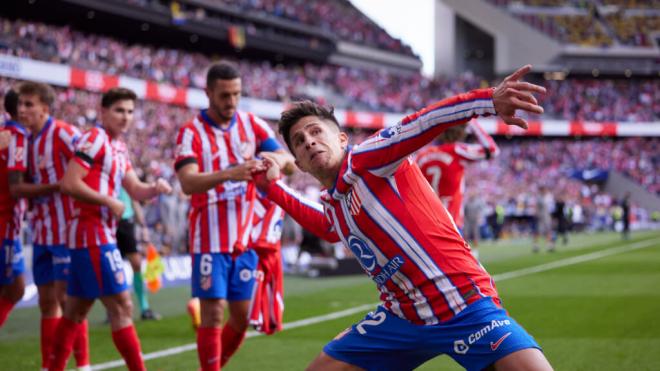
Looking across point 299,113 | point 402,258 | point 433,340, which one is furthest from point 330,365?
point 299,113

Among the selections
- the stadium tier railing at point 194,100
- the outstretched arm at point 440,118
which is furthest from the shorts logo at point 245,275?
the stadium tier railing at point 194,100

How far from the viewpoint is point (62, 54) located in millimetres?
31344

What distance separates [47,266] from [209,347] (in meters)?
1.89

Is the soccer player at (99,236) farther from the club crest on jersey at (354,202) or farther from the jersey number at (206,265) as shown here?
the club crest on jersey at (354,202)

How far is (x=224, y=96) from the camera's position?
5.64m

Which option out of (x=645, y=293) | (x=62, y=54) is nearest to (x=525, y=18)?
(x=62, y=54)

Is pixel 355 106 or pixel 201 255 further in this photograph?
pixel 355 106

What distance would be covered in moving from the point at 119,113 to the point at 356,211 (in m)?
3.08

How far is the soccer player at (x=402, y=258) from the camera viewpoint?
10.9ft

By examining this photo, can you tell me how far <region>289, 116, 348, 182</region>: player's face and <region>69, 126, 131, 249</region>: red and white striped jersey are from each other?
2.60 meters

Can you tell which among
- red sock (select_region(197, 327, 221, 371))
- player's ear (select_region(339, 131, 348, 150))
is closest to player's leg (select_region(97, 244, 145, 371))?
red sock (select_region(197, 327, 221, 371))

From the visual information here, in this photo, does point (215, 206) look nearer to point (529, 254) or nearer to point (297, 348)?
point (297, 348)

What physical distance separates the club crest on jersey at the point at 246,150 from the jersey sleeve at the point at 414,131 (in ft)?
8.06

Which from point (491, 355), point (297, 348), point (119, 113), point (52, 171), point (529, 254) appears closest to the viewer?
point (491, 355)
